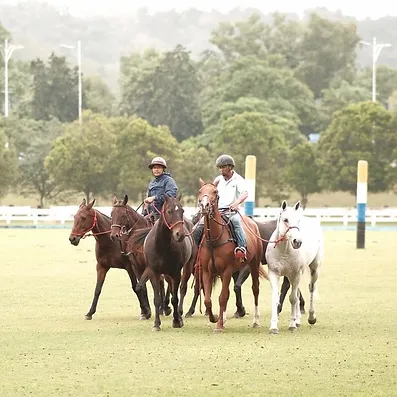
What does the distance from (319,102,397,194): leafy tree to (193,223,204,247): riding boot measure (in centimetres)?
4900

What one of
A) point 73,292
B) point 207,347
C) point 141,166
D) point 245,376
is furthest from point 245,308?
point 141,166

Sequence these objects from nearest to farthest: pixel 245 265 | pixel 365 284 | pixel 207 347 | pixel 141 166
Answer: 1. pixel 207 347
2. pixel 245 265
3. pixel 365 284
4. pixel 141 166

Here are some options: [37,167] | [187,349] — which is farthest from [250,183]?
[37,167]

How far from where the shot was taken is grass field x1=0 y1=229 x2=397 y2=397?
1081 cm

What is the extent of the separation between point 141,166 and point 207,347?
51.8 metres

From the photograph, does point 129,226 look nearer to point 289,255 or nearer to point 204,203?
point 204,203

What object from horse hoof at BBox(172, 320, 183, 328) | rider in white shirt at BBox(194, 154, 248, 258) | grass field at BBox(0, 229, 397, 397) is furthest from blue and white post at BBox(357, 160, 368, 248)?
horse hoof at BBox(172, 320, 183, 328)

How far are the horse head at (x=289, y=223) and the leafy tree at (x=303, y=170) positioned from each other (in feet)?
170

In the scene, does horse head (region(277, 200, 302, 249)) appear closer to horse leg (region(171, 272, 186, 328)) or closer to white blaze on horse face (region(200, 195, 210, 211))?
white blaze on horse face (region(200, 195, 210, 211))

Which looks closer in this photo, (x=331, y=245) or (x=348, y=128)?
(x=331, y=245)

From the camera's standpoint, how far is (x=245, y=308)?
18.9 m

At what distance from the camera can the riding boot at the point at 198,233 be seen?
1630 cm

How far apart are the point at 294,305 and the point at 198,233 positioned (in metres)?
1.82

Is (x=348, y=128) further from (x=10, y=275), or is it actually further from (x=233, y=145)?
(x=10, y=275)
